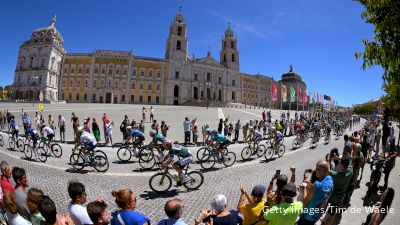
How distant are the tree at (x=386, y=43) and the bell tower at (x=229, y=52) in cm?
8286

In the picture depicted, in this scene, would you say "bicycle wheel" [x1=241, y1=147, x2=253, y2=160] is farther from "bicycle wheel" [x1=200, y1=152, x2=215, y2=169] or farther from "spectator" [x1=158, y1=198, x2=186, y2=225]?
"spectator" [x1=158, y1=198, x2=186, y2=225]

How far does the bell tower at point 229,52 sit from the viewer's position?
87750 mm

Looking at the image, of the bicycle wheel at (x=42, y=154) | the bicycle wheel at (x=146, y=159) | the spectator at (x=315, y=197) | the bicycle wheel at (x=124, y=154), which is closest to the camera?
the spectator at (x=315, y=197)

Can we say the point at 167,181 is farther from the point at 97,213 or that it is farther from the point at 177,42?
the point at 177,42

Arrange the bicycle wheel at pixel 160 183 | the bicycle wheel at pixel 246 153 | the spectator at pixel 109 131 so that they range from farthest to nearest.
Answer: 1. the spectator at pixel 109 131
2. the bicycle wheel at pixel 246 153
3. the bicycle wheel at pixel 160 183

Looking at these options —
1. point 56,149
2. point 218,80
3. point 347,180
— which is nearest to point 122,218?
point 347,180

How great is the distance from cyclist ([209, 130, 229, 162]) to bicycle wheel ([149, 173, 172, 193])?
346cm

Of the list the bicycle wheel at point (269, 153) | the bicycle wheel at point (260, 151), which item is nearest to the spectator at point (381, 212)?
the bicycle wheel at point (269, 153)

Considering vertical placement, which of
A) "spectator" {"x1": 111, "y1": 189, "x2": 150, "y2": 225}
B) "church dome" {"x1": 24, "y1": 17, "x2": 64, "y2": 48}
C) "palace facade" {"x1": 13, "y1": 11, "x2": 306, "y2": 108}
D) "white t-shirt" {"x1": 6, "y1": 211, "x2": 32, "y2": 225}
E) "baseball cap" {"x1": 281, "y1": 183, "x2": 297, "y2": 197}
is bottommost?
"white t-shirt" {"x1": 6, "y1": 211, "x2": 32, "y2": 225}

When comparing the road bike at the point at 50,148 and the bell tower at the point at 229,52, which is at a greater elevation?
the bell tower at the point at 229,52

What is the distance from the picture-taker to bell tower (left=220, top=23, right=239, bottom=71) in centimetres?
8775

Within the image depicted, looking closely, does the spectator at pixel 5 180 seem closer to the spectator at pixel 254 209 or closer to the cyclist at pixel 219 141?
the spectator at pixel 254 209

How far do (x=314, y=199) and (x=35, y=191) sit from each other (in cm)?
424

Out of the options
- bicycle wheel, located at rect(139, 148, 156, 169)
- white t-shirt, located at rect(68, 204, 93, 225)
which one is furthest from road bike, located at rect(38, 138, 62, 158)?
white t-shirt, located at rect(68, 204, 93, 225)
